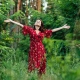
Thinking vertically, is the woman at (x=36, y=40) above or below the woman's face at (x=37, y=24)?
below

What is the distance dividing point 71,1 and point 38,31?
93.3 inches

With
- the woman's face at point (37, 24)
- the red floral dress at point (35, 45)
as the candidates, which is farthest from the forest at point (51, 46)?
the woman's face at point (37, 24)

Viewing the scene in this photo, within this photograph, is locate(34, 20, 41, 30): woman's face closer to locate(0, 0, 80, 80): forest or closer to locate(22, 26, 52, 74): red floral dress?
locate(22, 26, 52, 74): red floral dress

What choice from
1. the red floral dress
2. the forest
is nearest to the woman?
the red floral dress

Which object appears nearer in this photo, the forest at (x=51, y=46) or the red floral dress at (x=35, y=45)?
the forest at (x=51, y=46)

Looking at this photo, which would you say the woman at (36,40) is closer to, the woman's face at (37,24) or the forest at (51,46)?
the woman's face at (37,24)

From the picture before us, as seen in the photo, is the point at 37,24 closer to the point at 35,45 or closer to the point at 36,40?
the point at 36,40

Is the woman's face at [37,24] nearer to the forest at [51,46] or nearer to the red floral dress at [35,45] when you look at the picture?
the red floral dress at [35,45]

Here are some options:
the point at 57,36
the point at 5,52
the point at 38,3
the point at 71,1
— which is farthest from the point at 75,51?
the point at 38,3

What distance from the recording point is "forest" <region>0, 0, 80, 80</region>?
1.79 meters

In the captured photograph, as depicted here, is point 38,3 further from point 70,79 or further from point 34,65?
point 70,79

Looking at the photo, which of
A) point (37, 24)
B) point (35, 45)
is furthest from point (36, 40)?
point (37, 24)

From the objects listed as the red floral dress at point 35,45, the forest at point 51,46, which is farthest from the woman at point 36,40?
the forest at point 51,46

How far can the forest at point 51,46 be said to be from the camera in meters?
1.79
